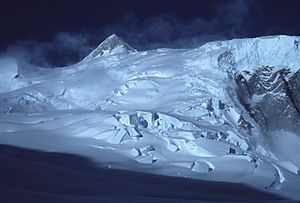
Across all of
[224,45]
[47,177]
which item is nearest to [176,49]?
[224,45]

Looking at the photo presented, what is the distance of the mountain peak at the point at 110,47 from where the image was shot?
9644cm

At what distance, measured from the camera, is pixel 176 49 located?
77.1 m

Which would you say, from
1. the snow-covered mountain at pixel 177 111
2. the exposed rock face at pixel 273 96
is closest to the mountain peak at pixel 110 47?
the snow-covered mountain at pixel 177 111

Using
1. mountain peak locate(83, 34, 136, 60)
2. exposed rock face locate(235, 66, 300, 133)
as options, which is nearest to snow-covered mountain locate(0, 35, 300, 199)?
exposed rock face locate(235, 66, 300, 133)

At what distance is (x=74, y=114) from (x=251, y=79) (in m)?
28.6

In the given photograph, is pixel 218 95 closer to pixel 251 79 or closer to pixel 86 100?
pixel 251 79

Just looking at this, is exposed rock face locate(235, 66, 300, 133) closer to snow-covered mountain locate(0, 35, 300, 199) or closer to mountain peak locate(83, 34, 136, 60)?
snow-covered mountain locate(0, 35, 300, 199)

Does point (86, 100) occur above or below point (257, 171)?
above

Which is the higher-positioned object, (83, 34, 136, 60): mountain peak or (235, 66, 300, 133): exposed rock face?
(83, 34, 136, 60): mountain peak

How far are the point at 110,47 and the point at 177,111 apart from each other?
1963 inches

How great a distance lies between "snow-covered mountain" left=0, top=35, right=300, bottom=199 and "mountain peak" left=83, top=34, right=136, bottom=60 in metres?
16.3

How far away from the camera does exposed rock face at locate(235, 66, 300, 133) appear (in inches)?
2616

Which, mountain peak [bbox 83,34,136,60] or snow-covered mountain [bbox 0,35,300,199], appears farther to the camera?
mountain peak [bbox 83,34,136,60]

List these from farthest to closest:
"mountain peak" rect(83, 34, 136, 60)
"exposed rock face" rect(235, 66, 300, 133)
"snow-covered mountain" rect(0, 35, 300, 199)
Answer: "mountain peak" rect(83, 34, 136, 60) → "exposed rock face" rect(235, 66, 300, 133) → "snow-covered mountain" rect(0, 35, 300, 199)
